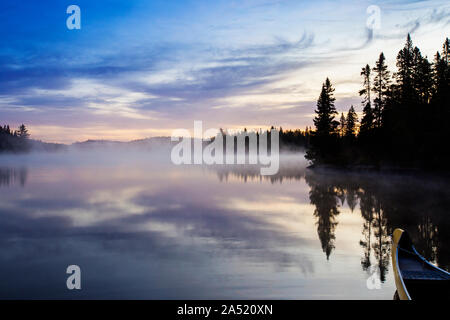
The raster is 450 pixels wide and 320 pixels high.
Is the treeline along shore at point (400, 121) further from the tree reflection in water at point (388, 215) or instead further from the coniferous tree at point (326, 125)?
the tree reflection in water at point (388, 215)

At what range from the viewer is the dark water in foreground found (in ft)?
33.1

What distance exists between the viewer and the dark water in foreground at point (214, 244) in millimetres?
10078

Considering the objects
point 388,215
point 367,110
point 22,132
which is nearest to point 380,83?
point 367,110

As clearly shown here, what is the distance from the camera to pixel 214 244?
14.9m

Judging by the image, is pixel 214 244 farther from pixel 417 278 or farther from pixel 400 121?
pixel 400 121

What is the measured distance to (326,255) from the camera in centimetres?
1305

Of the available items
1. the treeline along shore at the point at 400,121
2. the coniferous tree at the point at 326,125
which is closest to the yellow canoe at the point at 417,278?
the treeline along shore at the point at 400,121

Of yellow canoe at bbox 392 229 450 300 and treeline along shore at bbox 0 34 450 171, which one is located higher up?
treeline along shore at bbox 0 34 450 171

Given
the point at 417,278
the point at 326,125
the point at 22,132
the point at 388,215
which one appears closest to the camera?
the point at 417,278

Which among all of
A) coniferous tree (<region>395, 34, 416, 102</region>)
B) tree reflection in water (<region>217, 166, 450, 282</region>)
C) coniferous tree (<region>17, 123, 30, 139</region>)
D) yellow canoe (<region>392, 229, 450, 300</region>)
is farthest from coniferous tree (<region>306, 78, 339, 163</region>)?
coniferous tree (<region>17, 123, 30, 139</region>)

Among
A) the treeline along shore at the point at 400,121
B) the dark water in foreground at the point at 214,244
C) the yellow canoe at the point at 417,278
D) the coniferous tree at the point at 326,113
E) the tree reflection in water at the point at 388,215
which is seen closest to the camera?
the yellow canoe at the point at 417,278

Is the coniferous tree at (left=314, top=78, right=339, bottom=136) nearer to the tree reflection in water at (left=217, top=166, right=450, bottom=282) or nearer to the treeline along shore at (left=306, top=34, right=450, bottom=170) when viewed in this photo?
the treeline along shore at (left=306, top=34, right=450, bottom=170)

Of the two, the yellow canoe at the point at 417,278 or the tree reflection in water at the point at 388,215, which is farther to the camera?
the tree reflection in water at the point at 388,215
